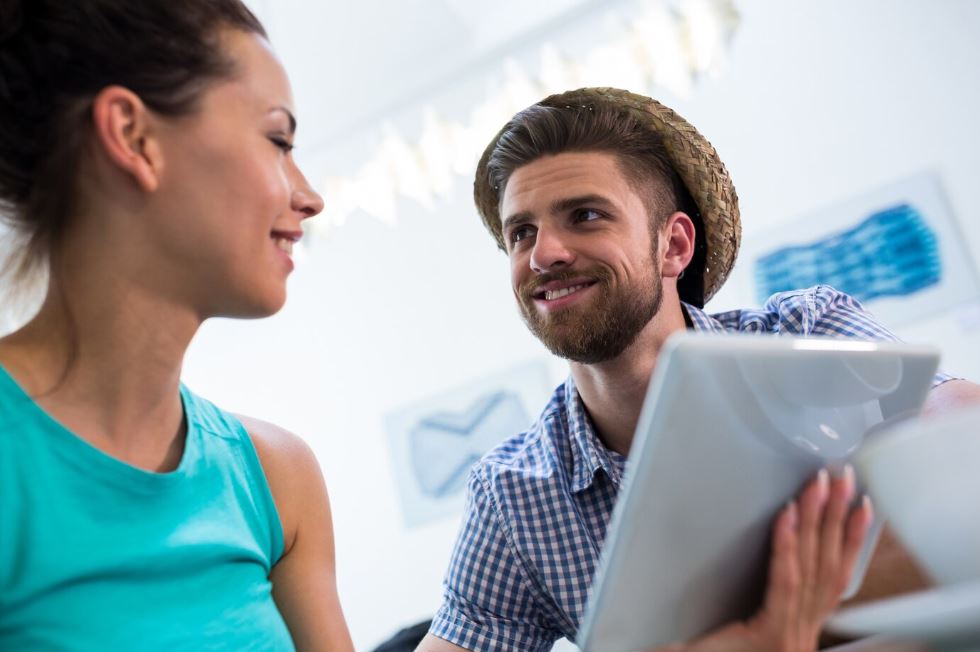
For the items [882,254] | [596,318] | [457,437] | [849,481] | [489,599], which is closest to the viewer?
[849,481]

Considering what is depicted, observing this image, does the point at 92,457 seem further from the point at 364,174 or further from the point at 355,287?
the point at 355,287

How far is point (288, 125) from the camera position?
919mm

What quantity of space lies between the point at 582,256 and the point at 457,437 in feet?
5.93

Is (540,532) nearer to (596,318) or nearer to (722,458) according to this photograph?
(596,318)

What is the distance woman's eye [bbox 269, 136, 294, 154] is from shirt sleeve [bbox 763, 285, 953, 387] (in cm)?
94

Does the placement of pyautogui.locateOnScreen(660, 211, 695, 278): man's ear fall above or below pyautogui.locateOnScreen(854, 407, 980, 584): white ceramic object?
above

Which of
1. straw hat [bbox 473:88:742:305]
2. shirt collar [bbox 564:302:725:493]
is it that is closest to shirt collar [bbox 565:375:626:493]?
shirt collar [bbox 564:302:725:493]

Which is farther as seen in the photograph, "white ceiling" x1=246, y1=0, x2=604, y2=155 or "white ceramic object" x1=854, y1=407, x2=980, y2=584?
"white ceiling" x1=246, y1=0, x2=604, y2=155

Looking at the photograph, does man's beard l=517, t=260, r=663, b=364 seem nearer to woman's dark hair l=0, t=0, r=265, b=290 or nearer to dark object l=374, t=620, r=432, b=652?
dark object l=374, t=620, r=432, b=652

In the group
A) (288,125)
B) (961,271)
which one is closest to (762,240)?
(961,271)

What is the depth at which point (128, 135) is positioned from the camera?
844 mm

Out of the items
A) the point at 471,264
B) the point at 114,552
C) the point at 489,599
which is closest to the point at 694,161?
the point at 489,599

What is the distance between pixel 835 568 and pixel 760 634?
0.27 ft

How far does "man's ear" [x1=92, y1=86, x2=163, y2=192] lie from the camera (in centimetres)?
83
